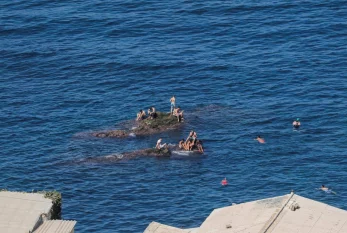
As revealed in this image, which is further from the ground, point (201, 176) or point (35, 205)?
point (35, 205)

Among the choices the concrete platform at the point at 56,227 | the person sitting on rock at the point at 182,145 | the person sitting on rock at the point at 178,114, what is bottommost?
the person sitting on rock at the point at 182,145

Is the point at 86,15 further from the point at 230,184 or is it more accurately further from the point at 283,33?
the point at 230,184

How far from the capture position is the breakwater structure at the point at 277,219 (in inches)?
3703

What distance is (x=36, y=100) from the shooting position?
149 metres

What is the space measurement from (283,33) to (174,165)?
46.3 metres

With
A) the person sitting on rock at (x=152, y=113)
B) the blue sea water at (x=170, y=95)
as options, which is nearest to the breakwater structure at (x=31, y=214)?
the blue sea water at (x=170, y=95)

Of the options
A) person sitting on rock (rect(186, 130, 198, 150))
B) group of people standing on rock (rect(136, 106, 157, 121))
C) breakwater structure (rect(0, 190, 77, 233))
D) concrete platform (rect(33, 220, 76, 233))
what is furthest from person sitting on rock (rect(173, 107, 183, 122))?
concrete platform (rect(33, 220, 76, 233))

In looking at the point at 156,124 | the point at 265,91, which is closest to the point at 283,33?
the point at 265,91

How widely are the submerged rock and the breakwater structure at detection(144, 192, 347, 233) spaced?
126 ft

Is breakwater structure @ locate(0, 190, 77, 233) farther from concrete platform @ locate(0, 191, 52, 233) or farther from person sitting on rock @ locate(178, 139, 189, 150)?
person sitting on rock @ locate(178, 139, 189, 150)

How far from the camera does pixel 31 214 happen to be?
92.4m

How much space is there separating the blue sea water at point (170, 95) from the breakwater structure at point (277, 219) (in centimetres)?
1542

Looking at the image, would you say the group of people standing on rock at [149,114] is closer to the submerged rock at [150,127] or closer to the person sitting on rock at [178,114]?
the submerged rock at [150,127]

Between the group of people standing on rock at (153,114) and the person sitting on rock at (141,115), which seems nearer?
the group of people standing on rock at (153,114)
